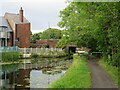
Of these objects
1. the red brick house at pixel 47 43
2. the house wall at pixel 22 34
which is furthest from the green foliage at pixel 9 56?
the red brick house at pixel 47 43

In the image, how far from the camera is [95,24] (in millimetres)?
16672

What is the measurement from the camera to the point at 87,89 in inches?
464

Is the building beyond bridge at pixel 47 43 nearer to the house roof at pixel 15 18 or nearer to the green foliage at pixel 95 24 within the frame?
the house roof at pixel 15 18

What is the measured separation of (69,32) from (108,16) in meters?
21.7

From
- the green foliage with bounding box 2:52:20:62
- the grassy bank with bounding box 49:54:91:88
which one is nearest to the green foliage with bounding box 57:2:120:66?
the grassy bank with bounding box 49:54:91:88

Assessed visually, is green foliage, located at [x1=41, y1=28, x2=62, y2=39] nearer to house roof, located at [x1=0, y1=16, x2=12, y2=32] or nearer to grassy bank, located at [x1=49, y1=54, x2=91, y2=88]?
house roof, located at [x1=0, y1=16, x2=12, y2=32]

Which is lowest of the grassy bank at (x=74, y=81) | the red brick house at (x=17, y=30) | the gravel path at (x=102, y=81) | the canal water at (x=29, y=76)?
the canal water at (x=29, y=76)

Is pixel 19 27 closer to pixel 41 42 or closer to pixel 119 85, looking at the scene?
pixel 41 42

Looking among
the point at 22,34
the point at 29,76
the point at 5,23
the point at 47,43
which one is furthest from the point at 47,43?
the point at 29,76

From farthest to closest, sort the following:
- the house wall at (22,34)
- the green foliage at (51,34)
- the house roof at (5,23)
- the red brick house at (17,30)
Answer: the green foliage at (51,34) → the house wall at (22,34) → the red brick house at (17,30) → the house roof at (5,23)

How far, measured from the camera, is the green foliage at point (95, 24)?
42.1 feet

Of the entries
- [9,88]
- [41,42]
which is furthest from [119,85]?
[41,42]

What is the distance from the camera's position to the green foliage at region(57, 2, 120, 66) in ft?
42.1

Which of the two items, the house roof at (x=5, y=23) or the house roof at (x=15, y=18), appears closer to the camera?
the house roof at (x=5, y=23)
